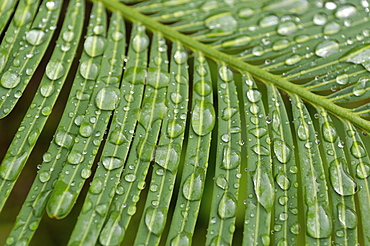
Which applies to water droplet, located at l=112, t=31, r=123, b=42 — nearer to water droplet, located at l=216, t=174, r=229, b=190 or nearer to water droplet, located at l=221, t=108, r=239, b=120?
water droplet, located at l=221, t=108, r=239, b=120

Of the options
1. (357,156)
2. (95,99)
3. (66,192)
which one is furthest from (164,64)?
(357,156)

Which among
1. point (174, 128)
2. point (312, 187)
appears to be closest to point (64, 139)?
point (174, 128)

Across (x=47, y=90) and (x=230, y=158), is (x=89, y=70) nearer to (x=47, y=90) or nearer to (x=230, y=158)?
(x=47, y=90)

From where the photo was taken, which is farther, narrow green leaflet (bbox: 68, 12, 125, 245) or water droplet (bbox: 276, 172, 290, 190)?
water droplet (bbox: 276, 172, 290, 190)

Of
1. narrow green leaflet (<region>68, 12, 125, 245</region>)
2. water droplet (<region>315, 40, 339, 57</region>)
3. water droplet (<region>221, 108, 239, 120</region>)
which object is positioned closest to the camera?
narrow green leaflet (<region>68, 12, 125, 245</region>)

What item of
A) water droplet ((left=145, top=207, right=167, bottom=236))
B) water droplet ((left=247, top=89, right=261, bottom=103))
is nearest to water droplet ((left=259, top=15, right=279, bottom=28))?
water droplet ((left=247, top=89, right=261, bottom=103))

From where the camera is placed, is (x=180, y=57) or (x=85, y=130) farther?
(x=180, y=57)
